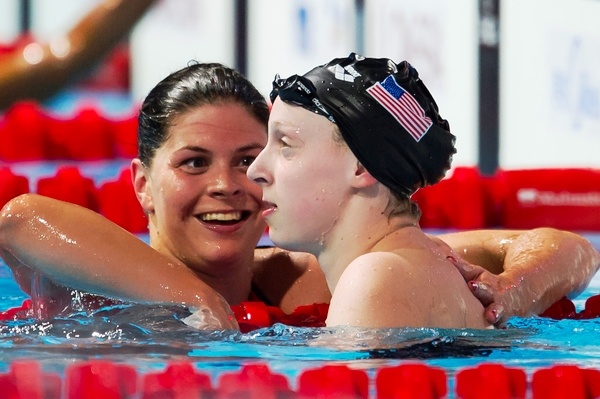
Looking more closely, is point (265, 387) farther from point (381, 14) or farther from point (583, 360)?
point (381, 14)

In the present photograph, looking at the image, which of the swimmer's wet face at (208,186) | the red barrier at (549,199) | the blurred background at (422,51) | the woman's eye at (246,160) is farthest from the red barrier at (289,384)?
the blurred background at (422,51)

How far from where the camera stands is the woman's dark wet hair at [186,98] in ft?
8.21

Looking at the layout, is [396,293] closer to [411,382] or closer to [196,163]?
[411,382]

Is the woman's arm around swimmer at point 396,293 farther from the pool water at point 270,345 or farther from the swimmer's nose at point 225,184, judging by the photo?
→ the swimmer's nose at point 225,184

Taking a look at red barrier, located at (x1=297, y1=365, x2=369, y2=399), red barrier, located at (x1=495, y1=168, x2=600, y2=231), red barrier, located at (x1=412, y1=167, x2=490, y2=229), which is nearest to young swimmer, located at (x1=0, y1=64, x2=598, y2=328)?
red barrier, located at (x1=297, y1=365, x2=369, y2=399)

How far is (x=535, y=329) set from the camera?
2.25 m

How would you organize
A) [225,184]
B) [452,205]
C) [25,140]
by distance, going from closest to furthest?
[225,184], [452,205], [25,140]

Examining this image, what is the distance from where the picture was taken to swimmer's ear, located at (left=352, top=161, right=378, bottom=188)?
6.36 feet

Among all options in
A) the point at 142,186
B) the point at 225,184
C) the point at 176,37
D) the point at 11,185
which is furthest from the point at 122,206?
the point at 176,37

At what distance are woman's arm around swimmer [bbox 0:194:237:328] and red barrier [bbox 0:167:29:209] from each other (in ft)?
7.80

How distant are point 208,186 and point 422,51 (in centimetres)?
529

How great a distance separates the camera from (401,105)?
198 cm

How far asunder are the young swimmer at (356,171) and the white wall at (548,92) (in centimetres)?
568

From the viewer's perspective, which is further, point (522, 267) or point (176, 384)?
point (522, 267)
